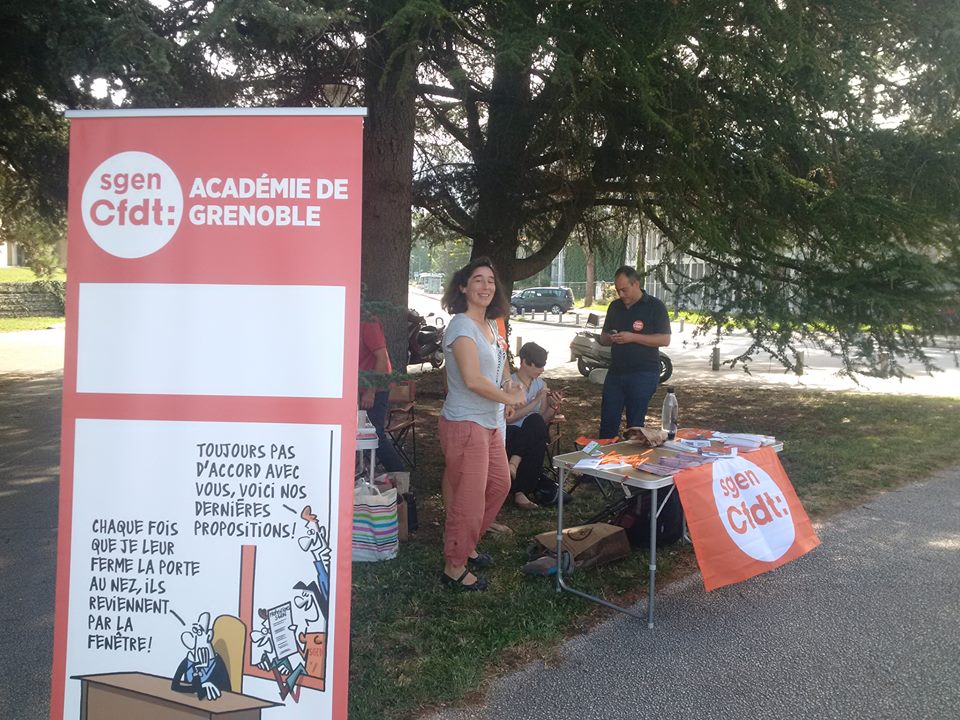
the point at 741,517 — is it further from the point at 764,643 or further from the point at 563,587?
the point at 563,587

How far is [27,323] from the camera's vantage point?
26.3 m

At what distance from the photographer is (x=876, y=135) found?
714 centimetres

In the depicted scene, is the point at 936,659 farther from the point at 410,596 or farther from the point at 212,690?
the point at 212,690

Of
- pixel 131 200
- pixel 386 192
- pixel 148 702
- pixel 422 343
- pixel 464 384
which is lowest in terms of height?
pixel 148 702

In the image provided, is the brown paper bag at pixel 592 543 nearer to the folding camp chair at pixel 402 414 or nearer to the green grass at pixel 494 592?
the green grass at pixel 494 592

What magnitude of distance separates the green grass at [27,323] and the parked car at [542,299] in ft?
74.0

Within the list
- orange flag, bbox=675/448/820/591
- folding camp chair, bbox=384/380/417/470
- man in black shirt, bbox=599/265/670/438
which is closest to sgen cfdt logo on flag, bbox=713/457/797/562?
orange flag, bbox=675/448/820/591

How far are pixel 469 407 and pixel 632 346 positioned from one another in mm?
2446

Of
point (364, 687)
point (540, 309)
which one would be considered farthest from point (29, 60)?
point (540, 309)

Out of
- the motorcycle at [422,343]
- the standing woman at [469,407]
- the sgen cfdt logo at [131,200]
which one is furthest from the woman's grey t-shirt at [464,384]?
the motorcycle at [422,343]

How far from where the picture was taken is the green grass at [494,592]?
11.3 ft

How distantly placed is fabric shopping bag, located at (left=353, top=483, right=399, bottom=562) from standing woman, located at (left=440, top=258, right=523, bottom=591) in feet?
1.87

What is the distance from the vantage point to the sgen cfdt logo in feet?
8.23

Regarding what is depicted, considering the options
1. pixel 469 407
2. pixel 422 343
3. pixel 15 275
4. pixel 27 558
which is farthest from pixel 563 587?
pixel 15 275
